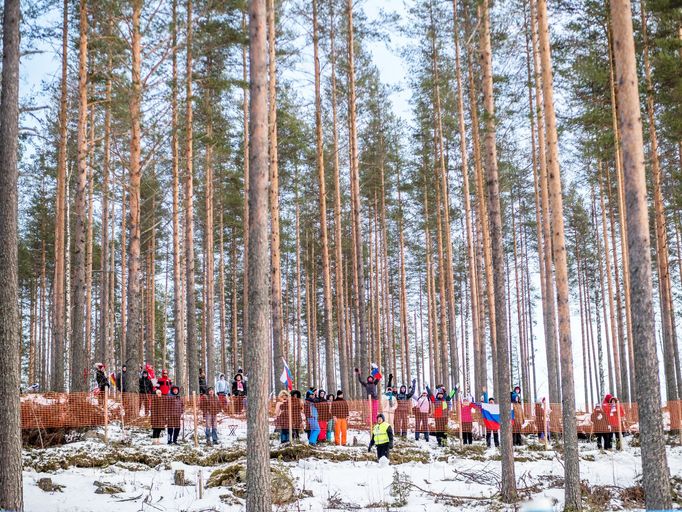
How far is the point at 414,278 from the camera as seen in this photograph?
156 ft

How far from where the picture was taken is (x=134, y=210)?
16.8m

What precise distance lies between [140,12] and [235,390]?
1113 centimetres

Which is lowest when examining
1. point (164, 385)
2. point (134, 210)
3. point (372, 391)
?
point (372, 391)

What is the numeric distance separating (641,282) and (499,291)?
3.32 meters

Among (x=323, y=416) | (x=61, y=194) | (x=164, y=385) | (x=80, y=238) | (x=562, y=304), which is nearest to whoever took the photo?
(x=562, y=304)

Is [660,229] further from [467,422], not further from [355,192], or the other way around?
[355,192]

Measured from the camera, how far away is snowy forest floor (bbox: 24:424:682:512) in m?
10.9

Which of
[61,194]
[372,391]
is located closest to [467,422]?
[372,391]

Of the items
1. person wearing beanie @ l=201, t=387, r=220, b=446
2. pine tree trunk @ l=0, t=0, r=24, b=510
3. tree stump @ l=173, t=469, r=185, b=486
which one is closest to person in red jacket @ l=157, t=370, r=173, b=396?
person wearing beanie @ l=201, t=387, r=220, b=446

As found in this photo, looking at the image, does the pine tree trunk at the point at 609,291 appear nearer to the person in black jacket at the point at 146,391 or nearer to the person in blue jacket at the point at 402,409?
the person in blue jacket at the point at 402,409

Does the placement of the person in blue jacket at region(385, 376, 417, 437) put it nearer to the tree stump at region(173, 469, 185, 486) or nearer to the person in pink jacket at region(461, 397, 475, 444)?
the person in pink jacket at region(461, 397, 475, 444)

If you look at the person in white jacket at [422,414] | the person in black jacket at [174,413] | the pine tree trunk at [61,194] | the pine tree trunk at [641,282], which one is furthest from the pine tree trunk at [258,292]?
the pine tree trunk at [61,194]

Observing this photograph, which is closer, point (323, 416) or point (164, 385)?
point (164, 385)

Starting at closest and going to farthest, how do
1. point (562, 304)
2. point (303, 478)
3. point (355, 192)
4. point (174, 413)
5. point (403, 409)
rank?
point (562, 304) → point (303, 478) → point (174, 413) → point (403, 409) → point (355, 192)
